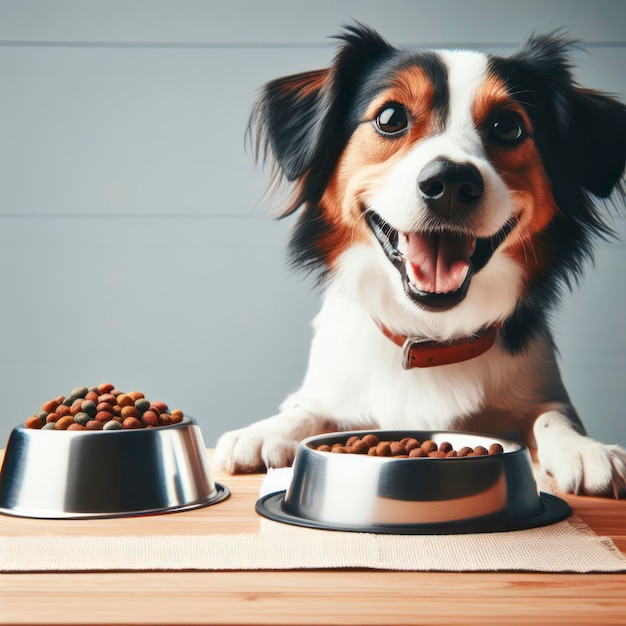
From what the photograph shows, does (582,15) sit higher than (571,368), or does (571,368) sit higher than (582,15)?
(582,15)

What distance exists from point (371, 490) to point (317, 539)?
0.25 feet

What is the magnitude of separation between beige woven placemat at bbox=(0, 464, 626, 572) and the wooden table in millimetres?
11

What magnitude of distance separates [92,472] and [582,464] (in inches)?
25.6

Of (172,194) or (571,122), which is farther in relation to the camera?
(172,194)

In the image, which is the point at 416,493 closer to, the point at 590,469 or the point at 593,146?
the point at 590,469

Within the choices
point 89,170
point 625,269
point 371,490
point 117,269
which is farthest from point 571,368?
point 371,490

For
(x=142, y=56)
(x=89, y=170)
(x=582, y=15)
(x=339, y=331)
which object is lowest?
(x=339, y=331)

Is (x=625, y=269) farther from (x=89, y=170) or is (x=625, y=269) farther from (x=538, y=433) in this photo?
(x=89, y=170)

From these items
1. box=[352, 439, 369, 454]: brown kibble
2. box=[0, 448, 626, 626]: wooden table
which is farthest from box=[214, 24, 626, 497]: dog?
box=[0, 448, 626, 626]: wooden table

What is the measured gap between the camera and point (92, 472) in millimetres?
900

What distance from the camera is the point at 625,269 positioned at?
271 cm

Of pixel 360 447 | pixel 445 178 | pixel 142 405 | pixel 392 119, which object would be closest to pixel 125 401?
pixel 142 405

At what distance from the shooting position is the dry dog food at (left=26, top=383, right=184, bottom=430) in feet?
3.09

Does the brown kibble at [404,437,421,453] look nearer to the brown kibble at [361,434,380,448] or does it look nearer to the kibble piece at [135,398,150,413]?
the brown kibble at [361,434,380,448]
